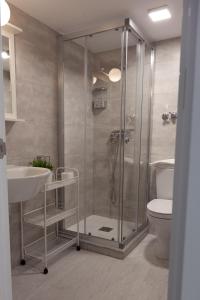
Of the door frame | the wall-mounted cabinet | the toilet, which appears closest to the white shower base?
the toilet

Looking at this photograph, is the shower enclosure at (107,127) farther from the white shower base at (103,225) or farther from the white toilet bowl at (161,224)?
the white toilet bowl at (161,224)

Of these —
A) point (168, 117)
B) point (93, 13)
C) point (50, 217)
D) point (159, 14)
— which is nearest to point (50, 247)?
point (50, 217)

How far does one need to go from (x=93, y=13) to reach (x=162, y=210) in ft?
6.15

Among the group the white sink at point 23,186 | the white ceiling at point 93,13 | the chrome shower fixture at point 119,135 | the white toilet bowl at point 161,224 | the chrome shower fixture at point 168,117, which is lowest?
the white toilet bowl at point 161,224

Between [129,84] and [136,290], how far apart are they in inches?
71.6

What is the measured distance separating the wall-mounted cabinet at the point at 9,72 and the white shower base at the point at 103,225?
1418 millimetres

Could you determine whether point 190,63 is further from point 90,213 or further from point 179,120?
point 90,213

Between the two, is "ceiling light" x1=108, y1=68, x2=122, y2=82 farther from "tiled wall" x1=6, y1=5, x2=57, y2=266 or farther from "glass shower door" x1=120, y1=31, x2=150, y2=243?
"tiled wall" x1=6, y1=5, x2=57, y2=266

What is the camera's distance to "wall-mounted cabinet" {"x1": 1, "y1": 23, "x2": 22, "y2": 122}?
1.77m

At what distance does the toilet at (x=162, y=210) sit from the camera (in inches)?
78.9

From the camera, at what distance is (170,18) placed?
2010 millimetres

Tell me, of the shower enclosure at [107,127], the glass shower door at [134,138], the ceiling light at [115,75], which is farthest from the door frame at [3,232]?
the ceiling light at [115,75]

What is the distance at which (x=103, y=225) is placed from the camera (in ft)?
8.70

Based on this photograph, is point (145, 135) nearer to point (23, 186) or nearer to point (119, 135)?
point (119, 135)
